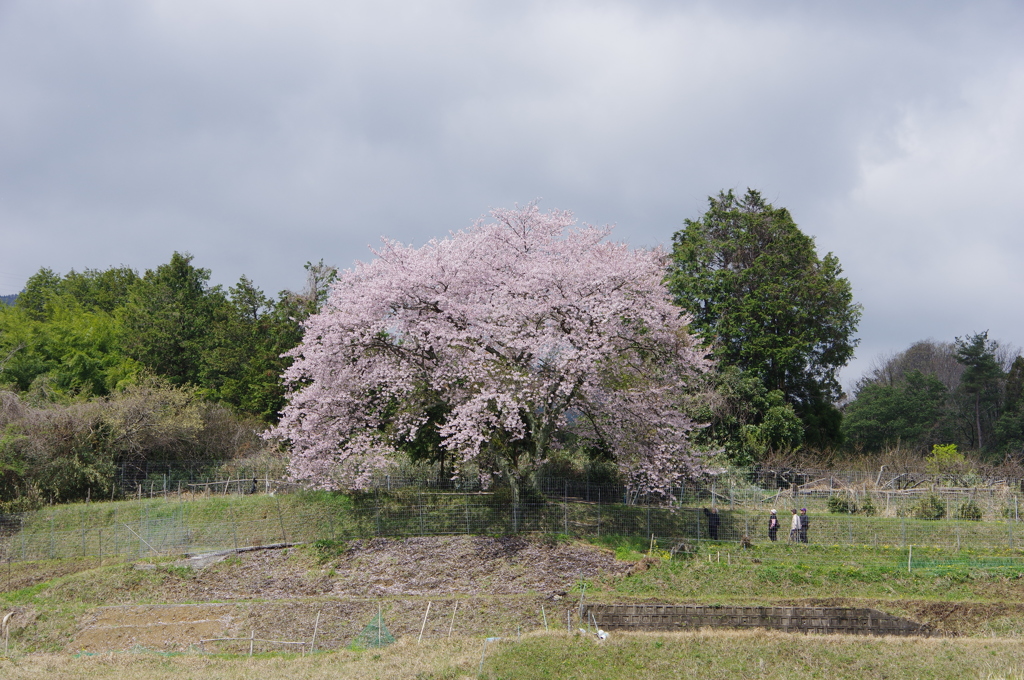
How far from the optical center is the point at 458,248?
28.2 m

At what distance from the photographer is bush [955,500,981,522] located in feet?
100

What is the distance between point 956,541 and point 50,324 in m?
52.7

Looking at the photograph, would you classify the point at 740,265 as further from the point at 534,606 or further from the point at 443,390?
the point at 534,606

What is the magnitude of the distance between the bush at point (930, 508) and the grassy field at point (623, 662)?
13102mm

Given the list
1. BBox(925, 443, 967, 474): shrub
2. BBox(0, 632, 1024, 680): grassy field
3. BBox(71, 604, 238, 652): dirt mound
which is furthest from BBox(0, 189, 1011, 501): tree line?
BBox(0, 632, 1024, 680): grassy field

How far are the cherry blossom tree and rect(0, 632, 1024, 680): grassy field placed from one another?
332 inches

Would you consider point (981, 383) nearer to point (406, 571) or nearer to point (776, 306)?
point (776, 306)

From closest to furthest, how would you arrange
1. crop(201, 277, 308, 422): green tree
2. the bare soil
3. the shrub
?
the bare soil
the shrub
crop(201, 277, 308, 422): green tree

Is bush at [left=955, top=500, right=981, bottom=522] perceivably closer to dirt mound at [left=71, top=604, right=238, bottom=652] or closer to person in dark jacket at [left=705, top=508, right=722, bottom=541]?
person in dark jacket at [left=705, top=508, right=722, bottom=541]

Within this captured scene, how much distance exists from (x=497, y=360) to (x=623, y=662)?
11.6m

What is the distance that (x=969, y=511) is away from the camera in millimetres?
30688

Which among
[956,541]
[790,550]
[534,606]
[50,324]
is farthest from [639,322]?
[50,324]

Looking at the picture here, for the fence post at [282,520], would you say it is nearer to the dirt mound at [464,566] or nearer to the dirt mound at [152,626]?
the dirt mound at [464,566]

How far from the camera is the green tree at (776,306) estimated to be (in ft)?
145
